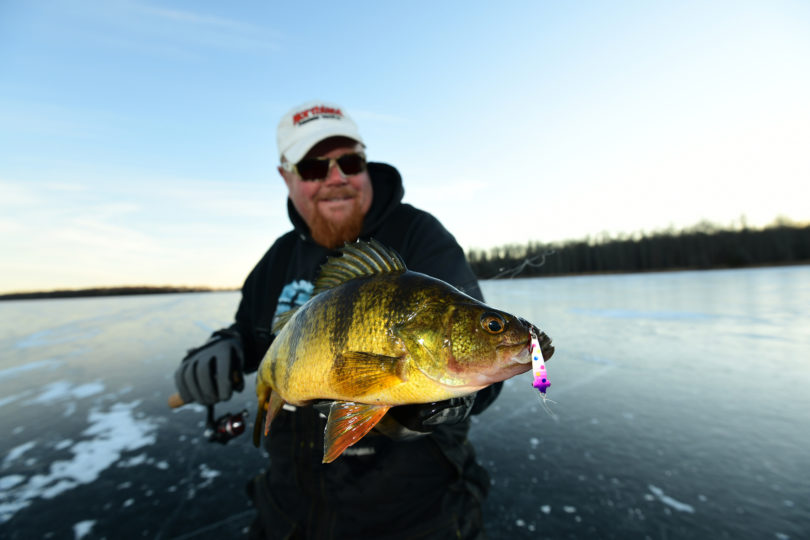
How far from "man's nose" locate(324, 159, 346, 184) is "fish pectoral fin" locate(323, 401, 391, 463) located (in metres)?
2.04

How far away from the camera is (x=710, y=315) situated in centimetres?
1221

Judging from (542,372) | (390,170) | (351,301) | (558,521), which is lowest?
(558,521)

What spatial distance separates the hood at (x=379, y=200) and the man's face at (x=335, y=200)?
0.33ft

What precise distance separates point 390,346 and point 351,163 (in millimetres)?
2097

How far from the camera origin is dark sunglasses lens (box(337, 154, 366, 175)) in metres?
3.04

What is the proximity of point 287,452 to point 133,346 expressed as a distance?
470 inches

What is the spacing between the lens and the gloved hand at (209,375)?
2676 millimetres

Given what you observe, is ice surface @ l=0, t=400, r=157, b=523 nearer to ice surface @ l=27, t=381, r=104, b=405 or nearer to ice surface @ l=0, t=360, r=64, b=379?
ice surface @ l=27, t=381, r=104, b=405

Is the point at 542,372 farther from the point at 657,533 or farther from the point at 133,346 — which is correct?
the point at 133,346

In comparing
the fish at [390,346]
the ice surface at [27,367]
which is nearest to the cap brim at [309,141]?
the fish at [390,346]

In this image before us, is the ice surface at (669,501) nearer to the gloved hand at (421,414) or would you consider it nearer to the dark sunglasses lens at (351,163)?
the gloved hand at (421,414)

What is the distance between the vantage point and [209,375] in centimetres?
267

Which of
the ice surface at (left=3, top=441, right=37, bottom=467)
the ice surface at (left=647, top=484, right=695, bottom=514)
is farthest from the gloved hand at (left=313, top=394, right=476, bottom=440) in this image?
the ice surface at (left=3, top=441, right=37, bottom=467)

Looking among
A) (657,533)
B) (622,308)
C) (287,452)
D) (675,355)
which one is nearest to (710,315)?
(622,308)
